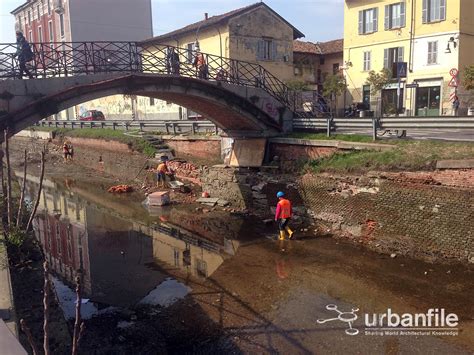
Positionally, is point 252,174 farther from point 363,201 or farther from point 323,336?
point 323,336

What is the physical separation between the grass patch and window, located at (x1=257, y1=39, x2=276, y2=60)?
559 inches

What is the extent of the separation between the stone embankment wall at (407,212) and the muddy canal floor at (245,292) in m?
0.63

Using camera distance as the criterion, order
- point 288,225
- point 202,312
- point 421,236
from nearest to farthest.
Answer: point 202,312 → point 421,236 → point 288,225

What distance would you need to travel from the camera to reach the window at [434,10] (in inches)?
1180

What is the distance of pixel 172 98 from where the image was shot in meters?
18.0

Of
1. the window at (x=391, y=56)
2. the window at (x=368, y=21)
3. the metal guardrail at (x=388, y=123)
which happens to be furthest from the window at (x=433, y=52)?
the metal guardrail at (x=388, y=123)

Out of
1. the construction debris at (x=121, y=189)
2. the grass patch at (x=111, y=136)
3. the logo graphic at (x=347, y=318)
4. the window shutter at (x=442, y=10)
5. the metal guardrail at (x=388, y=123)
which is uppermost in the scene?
the window shutter at (x=442, y=10)

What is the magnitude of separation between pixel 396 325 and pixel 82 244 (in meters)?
10.2

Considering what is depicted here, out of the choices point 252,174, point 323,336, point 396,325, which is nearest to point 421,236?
point 396,325

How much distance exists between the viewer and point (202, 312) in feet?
30.8

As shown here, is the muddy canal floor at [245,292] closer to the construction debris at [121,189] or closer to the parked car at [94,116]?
the construction debris at [121,189]

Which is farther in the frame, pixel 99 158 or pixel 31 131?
pixel 31 131

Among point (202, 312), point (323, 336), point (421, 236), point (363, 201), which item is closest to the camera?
point (323, 336)

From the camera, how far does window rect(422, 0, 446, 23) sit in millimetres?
29984
